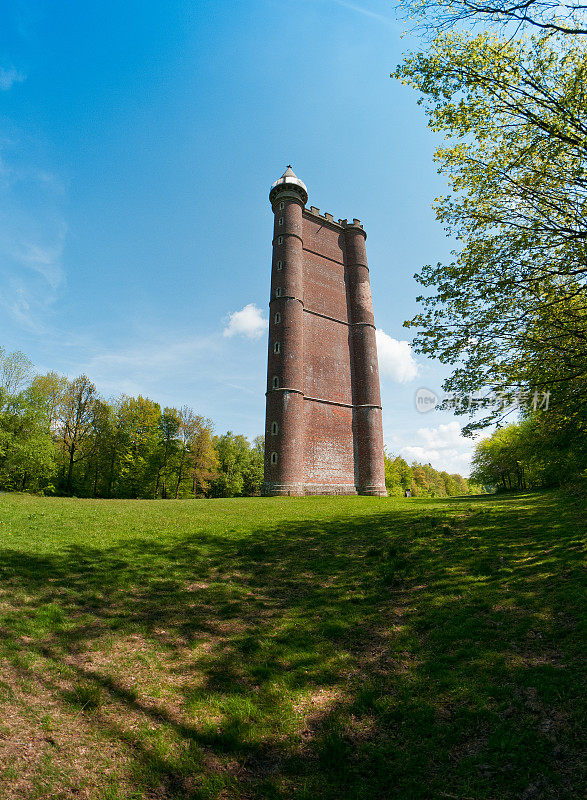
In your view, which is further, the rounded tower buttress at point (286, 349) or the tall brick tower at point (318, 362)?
the tall brick tower at point (318, 362)

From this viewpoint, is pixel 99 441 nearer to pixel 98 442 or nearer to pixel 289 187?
pixel 98 442

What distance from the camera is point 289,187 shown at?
112ft

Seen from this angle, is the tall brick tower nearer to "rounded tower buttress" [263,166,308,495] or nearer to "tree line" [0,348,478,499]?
"rounded tower buttress" [263,166,308,495]

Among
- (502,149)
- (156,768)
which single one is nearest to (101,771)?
(156,768)

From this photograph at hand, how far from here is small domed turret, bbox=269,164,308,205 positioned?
34.2 metres

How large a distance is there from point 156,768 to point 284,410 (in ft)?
81.9

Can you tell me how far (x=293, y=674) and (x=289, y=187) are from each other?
37460mm

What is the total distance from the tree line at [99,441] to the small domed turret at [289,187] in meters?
24.0

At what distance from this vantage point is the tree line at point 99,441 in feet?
110

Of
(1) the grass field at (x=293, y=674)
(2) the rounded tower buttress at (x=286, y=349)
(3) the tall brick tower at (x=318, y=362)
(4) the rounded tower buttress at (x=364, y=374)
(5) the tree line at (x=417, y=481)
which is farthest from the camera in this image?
(5) the tree line at (x=417, y=481)

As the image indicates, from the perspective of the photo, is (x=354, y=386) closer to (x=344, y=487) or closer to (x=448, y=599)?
(x=344, y=487)

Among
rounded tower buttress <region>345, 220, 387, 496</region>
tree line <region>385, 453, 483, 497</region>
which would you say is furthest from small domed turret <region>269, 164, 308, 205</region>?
tree line <region>385, 453, 483, 497</region>

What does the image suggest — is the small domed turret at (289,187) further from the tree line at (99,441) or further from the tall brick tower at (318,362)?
the tree line at (99,441)

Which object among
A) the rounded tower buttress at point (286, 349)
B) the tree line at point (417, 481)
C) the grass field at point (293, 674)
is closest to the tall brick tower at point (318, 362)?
the rounded tower buttress at point (286, 349)
